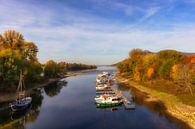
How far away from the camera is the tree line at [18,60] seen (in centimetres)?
Result: 7069

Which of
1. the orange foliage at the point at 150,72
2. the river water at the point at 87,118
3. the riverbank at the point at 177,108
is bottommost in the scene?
the river water at the point at 87,118

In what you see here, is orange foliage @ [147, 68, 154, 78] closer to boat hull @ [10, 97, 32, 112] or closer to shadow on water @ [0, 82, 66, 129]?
shadow on water @ [0, 82, 66, 129]

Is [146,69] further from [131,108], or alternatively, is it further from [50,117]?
[50,117]

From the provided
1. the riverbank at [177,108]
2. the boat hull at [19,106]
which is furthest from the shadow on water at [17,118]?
the riverbank at [177,108]

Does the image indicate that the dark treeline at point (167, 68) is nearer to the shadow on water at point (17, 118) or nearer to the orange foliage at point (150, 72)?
the orange foliage at point (150, 72)

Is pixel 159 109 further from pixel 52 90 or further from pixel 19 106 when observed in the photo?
pixel 52 90

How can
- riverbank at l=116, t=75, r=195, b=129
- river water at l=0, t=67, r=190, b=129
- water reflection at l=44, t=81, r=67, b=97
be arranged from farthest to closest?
water reflection at l=44, t=81, r=67, b=97, riverbank at l=116, t=75, r=195, b=129, river water at l=0, t=67, r=190, b=129

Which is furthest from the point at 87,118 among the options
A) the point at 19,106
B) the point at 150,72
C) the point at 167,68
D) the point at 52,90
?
the point at 150,72

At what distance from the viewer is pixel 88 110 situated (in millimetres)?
55156

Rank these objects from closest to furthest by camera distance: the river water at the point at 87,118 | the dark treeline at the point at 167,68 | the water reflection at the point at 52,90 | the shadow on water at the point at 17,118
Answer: the river water at the point at 87,118 < the shadow on water at the point at 17,118 < the dark treeline at the point at 167,68 < the water reflection at the point at 52,90

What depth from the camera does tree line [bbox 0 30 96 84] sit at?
232 feet

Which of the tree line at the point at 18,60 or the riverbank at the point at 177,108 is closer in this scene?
the riverbank at the point at 177,108

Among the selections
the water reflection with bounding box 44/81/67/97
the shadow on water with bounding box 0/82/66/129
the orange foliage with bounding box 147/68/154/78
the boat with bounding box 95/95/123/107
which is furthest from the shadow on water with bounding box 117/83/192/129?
the water reflection with bounding box 44/81/67/97

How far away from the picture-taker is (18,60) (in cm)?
7619
